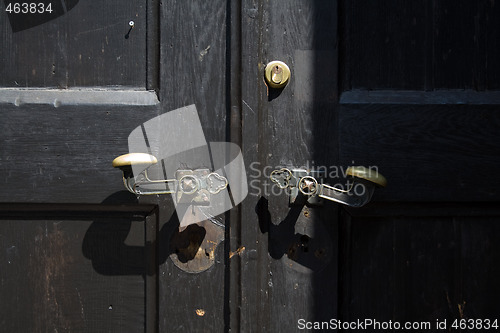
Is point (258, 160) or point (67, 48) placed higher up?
point (67, 48)

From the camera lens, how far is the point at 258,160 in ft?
2.46

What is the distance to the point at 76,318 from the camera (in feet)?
2.54

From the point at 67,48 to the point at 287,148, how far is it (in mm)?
460

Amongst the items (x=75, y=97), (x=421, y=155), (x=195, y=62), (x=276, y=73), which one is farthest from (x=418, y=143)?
(x=75, y=97)

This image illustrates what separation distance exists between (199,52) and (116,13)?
0.58ft

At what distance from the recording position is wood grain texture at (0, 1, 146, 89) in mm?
763

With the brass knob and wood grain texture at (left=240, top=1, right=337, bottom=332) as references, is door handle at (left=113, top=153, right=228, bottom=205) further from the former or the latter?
the brass knob

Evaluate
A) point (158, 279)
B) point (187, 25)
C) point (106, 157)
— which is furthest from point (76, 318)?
point (187, 25)

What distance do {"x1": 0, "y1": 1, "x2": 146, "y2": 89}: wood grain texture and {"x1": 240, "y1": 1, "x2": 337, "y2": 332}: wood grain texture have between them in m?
0.28

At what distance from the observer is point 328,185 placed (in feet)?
2.43

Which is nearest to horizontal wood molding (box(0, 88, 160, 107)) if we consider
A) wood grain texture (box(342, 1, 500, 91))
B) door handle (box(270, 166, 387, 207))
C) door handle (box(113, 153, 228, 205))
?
door handle (box(113, 153, 228, 205))

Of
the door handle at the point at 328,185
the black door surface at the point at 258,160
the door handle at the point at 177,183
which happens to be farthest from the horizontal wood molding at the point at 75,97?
the door handle at the point at 328,185

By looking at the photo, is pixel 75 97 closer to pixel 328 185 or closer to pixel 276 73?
pixel 276 73

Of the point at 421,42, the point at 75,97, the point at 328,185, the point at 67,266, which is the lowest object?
the point at 67,266
